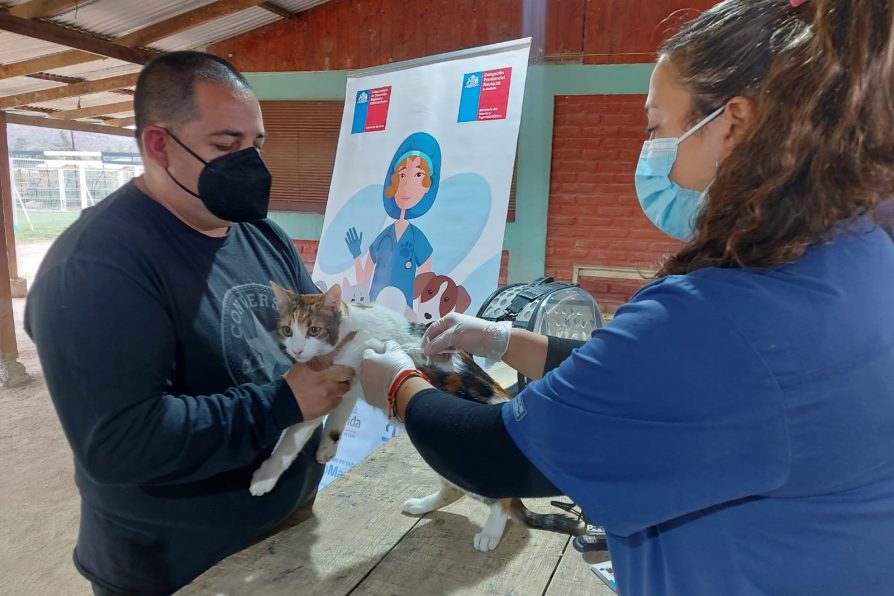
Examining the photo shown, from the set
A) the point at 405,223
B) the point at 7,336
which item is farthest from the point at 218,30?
the point at 405,223

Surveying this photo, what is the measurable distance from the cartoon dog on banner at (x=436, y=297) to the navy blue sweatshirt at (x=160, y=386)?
1.23m

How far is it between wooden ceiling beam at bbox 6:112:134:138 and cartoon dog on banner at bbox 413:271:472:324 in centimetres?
518

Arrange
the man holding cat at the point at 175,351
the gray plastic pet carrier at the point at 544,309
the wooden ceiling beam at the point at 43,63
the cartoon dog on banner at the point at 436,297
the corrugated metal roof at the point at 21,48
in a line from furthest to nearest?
the wooden ceiling beam at the point at 43,63
the corrugated metal roof at the point at 21,48
the cartoon dog on banner at the point at 436,297
the gray plastic pet carrier at the point at 544,309
the man holding cat at the point at 175,351

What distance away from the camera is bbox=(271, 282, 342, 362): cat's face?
1.42 m

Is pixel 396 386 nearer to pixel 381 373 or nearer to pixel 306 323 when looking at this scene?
pixel 381 373

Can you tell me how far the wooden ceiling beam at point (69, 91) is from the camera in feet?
19.0

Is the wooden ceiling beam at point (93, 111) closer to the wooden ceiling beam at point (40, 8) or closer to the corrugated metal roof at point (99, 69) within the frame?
the corrugated metal roof at point (99, 69)

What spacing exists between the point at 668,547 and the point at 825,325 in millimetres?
360

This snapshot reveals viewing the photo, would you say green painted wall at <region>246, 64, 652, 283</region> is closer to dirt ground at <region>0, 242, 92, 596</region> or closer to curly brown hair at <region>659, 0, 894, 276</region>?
dirt ground at <region>0, 242, 92, 596</region>

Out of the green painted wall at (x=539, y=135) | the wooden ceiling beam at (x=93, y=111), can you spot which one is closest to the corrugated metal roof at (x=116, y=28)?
the wooden ceiling beam at (x=93, y=111)

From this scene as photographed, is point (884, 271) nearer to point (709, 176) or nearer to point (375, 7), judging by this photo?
point (709, 176)

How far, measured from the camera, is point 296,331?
4.66 feet

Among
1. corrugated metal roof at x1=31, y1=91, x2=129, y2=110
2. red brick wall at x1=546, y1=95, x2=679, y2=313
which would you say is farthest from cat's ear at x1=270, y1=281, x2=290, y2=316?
corrugated metal roof at x1=31, y1=91, x2=129, y2=110

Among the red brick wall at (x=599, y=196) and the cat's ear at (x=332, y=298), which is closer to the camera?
the cat's ear at (x=332, y=298)
